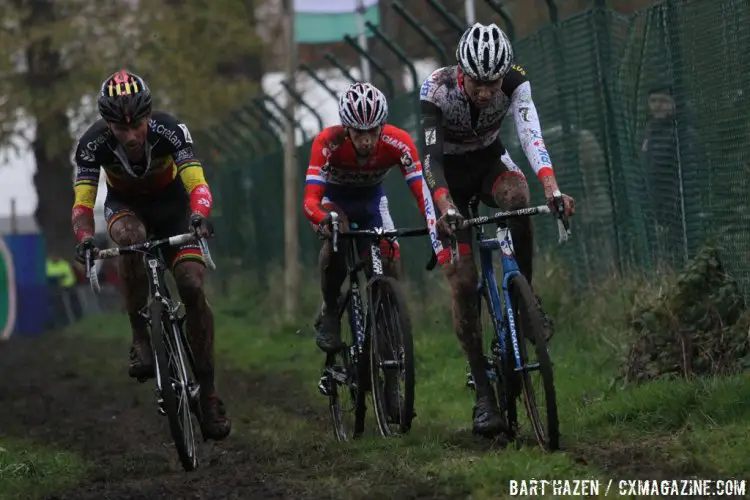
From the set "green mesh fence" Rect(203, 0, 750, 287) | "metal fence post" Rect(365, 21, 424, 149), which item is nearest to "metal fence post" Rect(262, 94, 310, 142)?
"metal fence post" Rect(365, 21, 424, 149)

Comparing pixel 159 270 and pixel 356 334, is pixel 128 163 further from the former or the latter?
pixel 356 334

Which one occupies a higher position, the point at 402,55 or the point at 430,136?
the point at 402,55

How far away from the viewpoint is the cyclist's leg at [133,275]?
827 centimetres

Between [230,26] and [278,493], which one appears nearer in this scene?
[278,493]

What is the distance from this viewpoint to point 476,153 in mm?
7805

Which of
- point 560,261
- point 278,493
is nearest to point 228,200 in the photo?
point 560,261

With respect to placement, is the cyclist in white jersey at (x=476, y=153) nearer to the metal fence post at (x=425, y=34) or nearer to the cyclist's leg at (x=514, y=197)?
the cyclist's leg at (x=514, y=197)

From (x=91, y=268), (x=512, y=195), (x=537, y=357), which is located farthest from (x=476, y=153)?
(x=91, y=268)

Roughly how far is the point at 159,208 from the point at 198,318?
28.9 inches

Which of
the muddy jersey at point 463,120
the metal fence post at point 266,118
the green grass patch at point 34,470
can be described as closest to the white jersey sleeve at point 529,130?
the muddy jersey at point 463,120

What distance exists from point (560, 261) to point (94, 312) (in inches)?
780

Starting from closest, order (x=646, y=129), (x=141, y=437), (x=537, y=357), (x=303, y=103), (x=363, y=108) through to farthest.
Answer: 1. (x=537, y=357)
2. (x=363, y=108)
3. (x=141, y=437)
4. (x=646, y=129)
5. (x=303, y=103)

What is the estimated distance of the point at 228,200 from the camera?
26.9m

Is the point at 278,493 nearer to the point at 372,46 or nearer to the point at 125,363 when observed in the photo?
the point at 125,363
